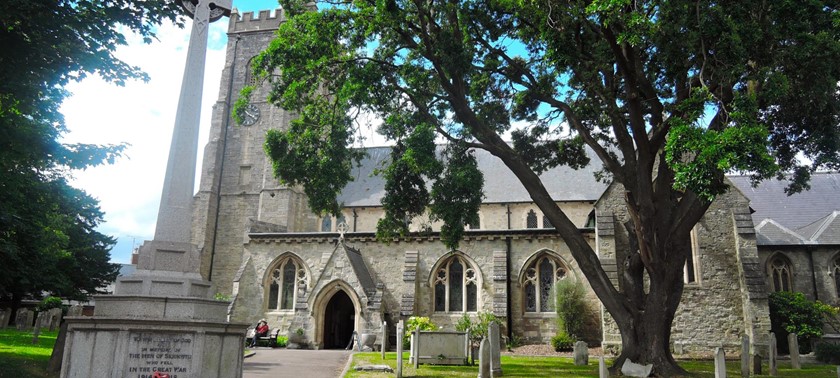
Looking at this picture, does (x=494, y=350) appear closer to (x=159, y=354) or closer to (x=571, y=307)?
(x=159, y=354)

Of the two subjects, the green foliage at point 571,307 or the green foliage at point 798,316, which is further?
the green foliage at point 571,307

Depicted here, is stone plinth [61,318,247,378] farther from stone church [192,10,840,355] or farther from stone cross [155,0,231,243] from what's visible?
stone church [192,10,840,355]

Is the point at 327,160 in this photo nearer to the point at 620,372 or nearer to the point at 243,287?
the point at 620,372

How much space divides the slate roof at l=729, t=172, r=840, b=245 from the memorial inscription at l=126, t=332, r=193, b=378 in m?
26.8

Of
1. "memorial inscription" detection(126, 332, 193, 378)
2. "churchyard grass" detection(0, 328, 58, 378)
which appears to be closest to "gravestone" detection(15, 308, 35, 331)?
"churchyard grass" detection(0, 328, 58, 378)

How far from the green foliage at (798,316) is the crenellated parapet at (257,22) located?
32409mm

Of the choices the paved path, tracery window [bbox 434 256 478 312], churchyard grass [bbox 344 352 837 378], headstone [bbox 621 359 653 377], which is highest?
tracery window [bbox 434 256 478 312]

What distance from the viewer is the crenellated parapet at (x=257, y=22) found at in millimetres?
38969

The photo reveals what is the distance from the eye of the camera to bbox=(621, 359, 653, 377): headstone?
13.4 m

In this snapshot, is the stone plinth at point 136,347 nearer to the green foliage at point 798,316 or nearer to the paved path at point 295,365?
the paved path at point 295,365

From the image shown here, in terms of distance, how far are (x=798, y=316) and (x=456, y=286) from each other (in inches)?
544

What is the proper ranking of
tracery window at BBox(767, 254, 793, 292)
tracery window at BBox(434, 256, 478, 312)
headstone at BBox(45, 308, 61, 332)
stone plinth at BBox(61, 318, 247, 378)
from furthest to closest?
headstone at BBox(45, 308, 61, 332) → tracery window at BBox(767, 254, 793, 292) → tracery window at BBox(434, 256, 478, 312) → stone plinth at BBox(61, 318, 247, 378)

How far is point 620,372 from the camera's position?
13.9 metres

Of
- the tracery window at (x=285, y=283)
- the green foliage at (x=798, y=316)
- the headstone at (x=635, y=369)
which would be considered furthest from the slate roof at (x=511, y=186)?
the headstone at (x=635, y=369)
